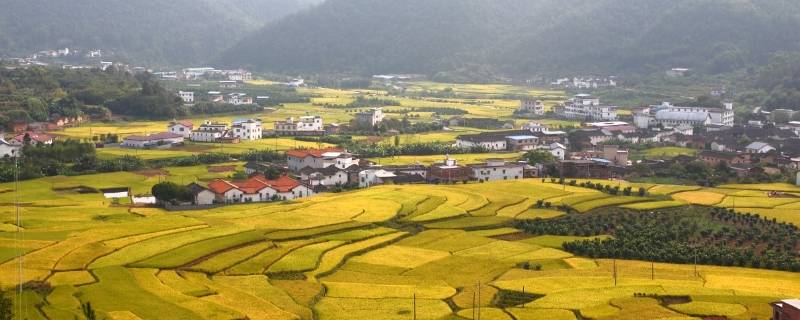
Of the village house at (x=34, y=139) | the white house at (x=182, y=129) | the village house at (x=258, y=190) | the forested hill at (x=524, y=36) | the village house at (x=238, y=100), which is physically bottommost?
the village house at (x=258, y=190)

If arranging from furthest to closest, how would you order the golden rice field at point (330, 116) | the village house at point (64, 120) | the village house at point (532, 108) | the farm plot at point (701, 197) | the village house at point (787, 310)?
the village house at point (532, 108) < the village house at point (64, 120) < the golden rice field at point (330, 116) < the farm plot at point (701, 197) < the village house at point (787, 310)

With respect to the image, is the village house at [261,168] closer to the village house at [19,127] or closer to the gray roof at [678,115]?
the village house at [19,127]

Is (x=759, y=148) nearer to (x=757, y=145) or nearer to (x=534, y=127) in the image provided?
(x=757, y=145)

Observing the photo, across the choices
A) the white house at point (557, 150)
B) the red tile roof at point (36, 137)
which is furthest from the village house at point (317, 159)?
the red tile roof at point (36, 137)

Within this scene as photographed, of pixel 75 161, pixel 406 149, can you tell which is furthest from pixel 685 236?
pixel 75 161

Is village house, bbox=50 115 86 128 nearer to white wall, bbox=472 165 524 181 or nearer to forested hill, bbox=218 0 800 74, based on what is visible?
white wall, bbox=472 165 524 181

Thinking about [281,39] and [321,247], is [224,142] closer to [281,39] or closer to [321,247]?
[321,247]
